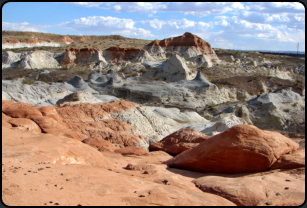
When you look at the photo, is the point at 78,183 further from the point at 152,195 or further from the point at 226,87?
the point at 226,87

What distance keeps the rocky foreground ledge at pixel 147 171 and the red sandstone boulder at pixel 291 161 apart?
18 millimetres

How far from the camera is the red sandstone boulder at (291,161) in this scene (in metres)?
5.51

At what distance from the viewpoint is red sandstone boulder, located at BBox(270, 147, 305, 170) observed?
5.51 meters

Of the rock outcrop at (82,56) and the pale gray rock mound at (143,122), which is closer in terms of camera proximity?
the pale gray rock mound at (143,122)

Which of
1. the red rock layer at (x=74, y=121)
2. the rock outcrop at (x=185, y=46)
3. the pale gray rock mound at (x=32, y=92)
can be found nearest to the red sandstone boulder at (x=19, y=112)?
the red rock layer at (x=74, y=121)

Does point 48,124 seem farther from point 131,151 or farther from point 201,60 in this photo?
point 201,60

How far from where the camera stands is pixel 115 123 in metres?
11.8

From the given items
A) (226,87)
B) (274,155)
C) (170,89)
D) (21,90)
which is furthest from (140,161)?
(226,87)

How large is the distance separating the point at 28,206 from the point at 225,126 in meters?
12.7

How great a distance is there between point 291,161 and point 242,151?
0.98 meters

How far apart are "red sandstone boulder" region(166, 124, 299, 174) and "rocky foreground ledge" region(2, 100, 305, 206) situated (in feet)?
0.07

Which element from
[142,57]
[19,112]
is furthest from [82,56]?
[19,112]

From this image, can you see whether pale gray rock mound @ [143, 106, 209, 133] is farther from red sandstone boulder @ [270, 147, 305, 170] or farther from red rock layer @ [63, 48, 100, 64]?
red rock layer @ [63, 48, 100, 64]

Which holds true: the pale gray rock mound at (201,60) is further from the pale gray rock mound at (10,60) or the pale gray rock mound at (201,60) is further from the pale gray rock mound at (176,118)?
the pale gray rock mound at (10,60)
